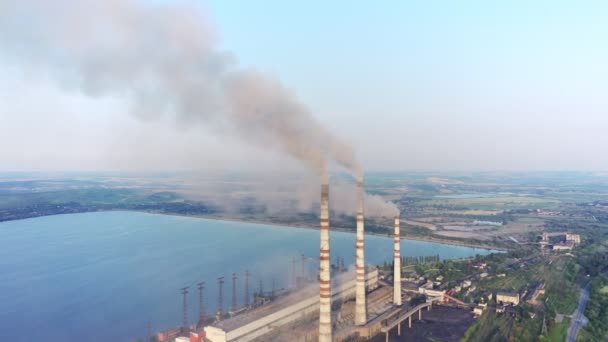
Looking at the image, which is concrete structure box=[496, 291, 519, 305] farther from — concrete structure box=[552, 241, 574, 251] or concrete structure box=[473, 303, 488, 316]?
concrete structure box=[552, 241, 574, 251]

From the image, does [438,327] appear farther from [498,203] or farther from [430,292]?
[498,203]

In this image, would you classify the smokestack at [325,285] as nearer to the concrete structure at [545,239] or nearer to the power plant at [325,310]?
the power plant at [325,310]

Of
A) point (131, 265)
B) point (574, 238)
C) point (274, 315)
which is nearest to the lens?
point (274, 315)

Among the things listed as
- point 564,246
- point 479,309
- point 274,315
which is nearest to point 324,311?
point 274,315

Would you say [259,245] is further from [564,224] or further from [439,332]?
[564,224]

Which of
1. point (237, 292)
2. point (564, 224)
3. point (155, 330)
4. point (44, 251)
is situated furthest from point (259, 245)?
point (564, 224)

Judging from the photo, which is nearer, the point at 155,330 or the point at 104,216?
the point at 155,330

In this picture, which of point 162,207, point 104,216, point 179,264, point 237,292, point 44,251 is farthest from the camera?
point 162,207
